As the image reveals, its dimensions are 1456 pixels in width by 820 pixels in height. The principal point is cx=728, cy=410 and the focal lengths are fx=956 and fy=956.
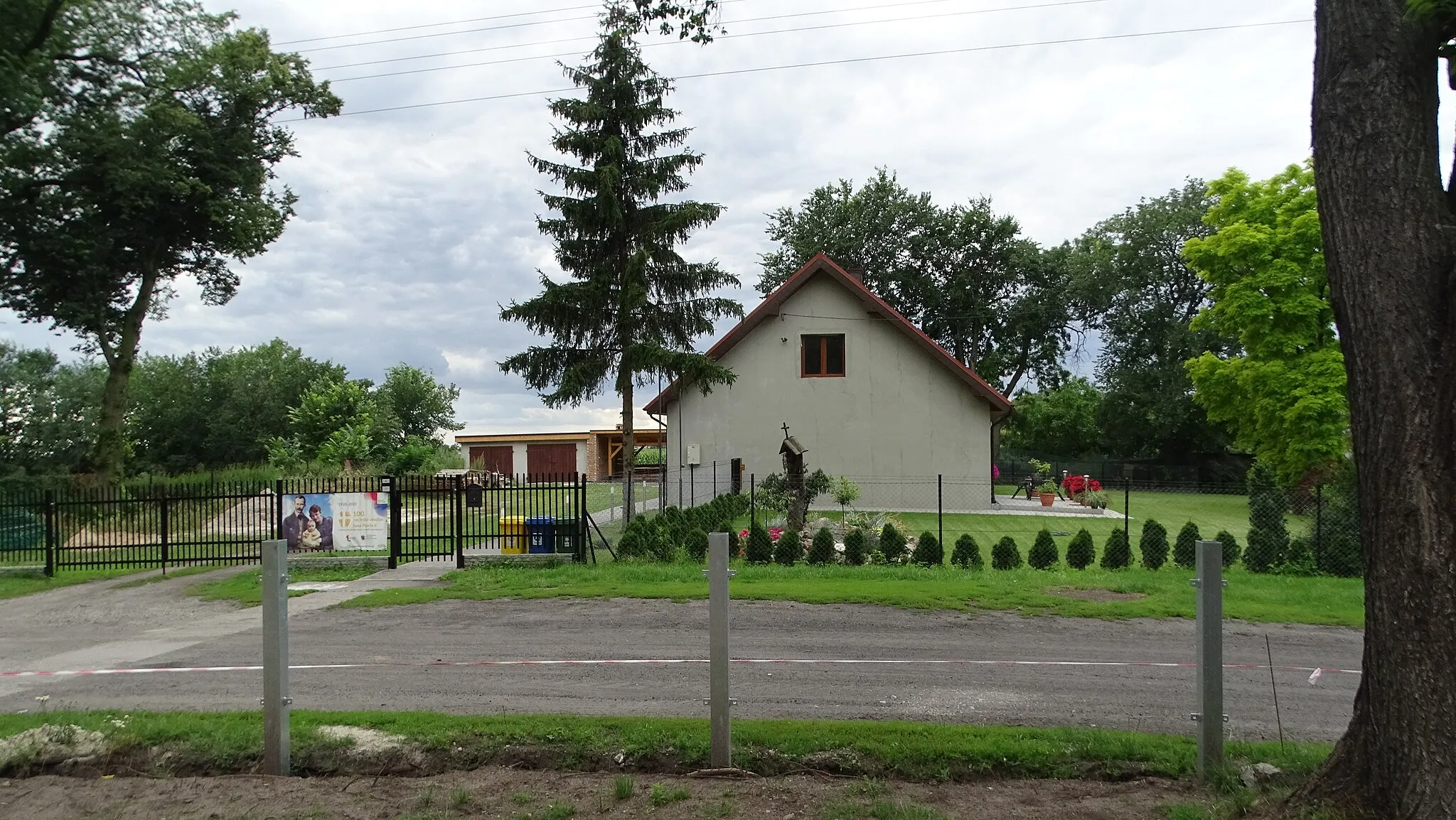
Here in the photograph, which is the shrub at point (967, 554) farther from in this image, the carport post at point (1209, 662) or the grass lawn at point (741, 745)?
the carport post at point (1209, 662)

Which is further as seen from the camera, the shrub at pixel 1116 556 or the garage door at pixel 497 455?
the garage door at pixel 497 455

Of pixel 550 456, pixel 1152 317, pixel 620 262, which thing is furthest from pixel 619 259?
pixel 1152 317

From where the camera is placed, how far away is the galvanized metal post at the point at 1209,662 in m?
5.12

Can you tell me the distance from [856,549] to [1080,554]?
3.82 meters

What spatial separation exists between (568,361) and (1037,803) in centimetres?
1857

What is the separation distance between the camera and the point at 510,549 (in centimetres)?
1816

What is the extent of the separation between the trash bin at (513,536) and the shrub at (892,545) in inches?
263

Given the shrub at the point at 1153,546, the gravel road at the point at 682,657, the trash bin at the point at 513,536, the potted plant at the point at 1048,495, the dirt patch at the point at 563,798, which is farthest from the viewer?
the potted plant at the point at 1048,495

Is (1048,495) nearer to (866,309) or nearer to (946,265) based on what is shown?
(866,309)

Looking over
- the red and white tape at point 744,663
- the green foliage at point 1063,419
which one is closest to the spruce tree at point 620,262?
the red and white tape at point 744,663

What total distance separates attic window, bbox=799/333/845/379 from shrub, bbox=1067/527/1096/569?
50.9 ft

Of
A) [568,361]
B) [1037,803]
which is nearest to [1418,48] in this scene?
[1037,803]

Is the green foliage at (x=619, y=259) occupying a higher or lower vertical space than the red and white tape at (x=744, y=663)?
higher

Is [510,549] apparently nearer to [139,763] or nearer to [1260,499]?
[139,763]
